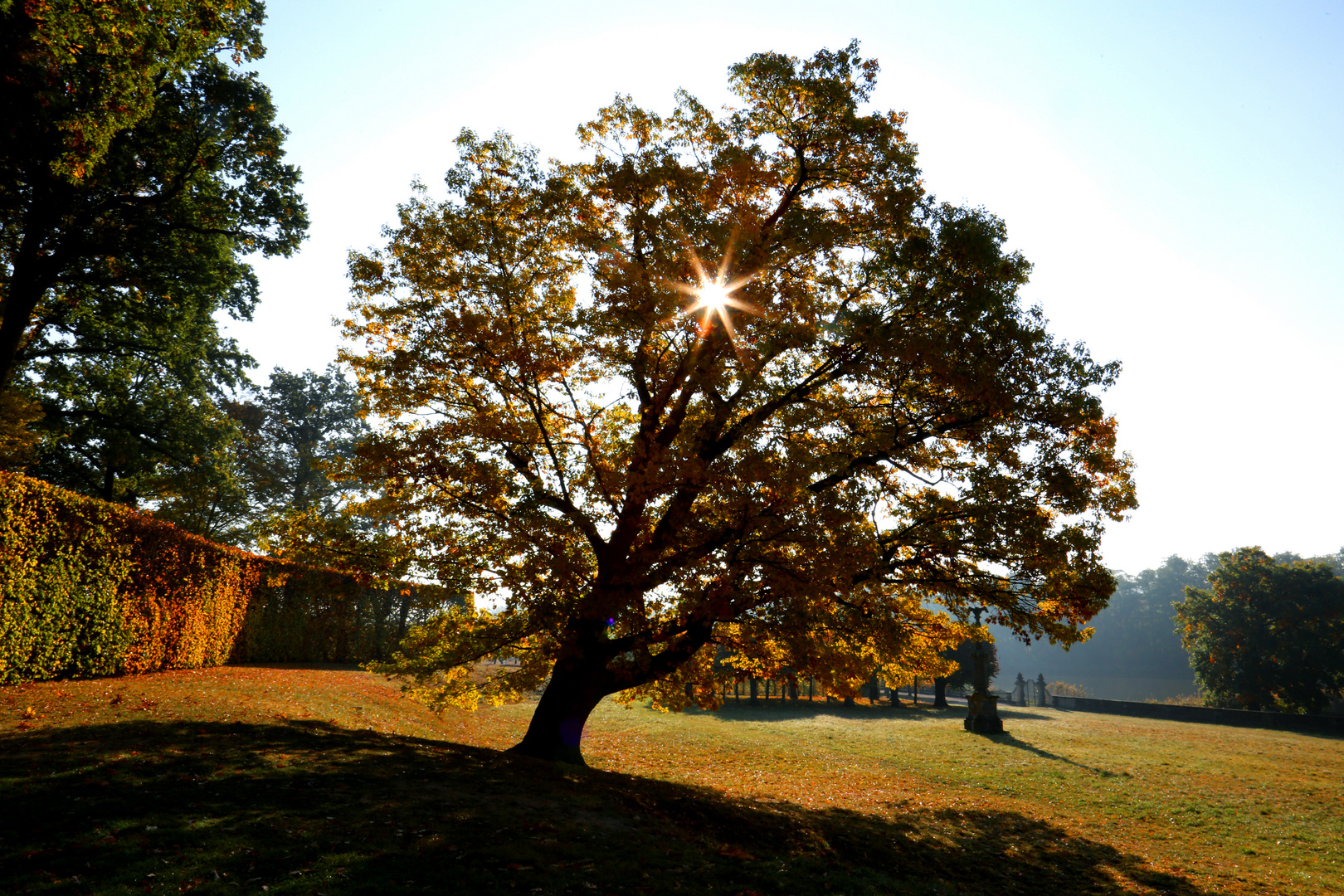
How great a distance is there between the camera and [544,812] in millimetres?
7922

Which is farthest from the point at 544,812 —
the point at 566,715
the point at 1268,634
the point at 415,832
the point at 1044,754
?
the point at 1268,634

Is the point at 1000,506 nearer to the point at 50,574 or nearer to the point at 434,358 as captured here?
the point at 434,358

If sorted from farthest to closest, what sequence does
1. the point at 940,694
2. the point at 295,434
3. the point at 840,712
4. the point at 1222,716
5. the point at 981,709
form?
the point at 295,434 → the point at 940,694 → the point at 840,712 → the point at 1222,716 → the point at 981,709

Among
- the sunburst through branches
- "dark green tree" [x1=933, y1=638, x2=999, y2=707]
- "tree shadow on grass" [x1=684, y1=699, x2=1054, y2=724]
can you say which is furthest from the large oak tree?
"dark green tree" [x1=933, y1=638, x2=999, y2=707]

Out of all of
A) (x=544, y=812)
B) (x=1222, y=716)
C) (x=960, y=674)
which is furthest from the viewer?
(x=960, y=674)

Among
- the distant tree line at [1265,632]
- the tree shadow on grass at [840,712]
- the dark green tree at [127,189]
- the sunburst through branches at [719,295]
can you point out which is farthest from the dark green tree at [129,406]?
the distant tree line at [1265,632]

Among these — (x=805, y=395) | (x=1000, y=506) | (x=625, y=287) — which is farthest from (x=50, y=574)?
(x=1000, y=506)

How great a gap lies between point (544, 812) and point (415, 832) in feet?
5.85

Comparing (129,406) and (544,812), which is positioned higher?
(129,406)

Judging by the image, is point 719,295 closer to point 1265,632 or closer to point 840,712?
point 840,712

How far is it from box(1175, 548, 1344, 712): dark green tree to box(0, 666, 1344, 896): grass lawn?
63.3ft

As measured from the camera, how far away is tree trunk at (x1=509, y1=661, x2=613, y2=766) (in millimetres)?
12219

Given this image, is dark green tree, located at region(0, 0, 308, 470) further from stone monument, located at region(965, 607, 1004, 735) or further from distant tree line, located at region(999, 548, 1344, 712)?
distant tree line, located at region(999, 548, 1344, 712)

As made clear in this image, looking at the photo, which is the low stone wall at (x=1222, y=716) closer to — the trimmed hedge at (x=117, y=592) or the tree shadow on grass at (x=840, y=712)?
the tree shadow on grass at (x=840, y=712)
